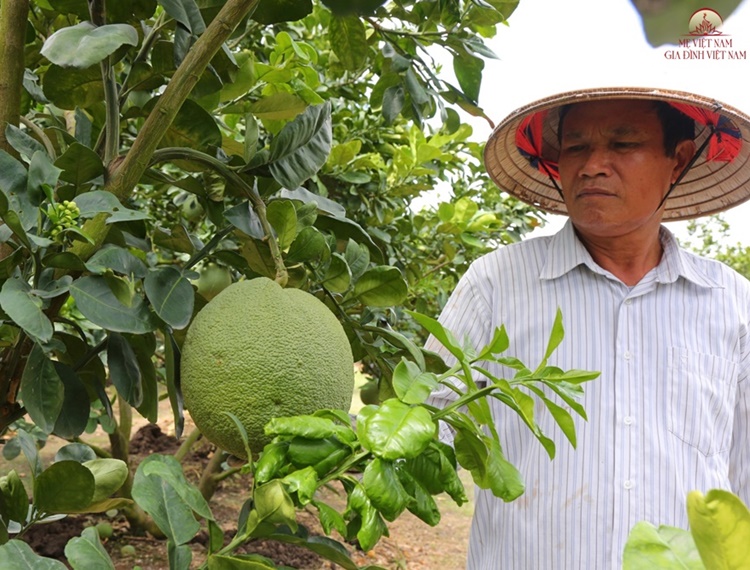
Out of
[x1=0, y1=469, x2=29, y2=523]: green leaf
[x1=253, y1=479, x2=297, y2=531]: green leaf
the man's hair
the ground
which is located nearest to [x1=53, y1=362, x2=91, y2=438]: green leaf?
[x1=0, y1=469, x2=29, y2=523]: green leaf

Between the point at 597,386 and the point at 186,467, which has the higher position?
the point at 597,386

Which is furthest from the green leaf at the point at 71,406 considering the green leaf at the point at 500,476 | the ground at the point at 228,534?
the ground at the point at 228,534

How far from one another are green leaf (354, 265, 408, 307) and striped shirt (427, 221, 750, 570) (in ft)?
2.15

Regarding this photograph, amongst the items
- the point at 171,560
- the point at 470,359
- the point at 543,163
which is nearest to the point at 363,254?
the point at 470,359

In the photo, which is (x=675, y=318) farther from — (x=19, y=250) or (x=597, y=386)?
(x=19, y=250)

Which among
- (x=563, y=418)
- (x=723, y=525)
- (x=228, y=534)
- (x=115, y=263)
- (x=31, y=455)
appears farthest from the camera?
(x=228, y=534)

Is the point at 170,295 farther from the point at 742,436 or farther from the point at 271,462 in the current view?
the point at 742,436

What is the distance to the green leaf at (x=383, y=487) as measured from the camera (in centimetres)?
46

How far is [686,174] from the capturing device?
172cm

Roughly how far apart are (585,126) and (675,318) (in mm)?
438

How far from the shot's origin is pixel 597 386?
1.44 metres

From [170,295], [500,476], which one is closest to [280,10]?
[170,295]

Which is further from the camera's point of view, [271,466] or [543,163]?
[543,163]

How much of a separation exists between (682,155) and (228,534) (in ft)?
6.76
